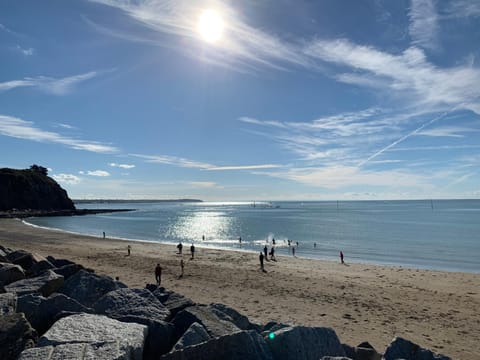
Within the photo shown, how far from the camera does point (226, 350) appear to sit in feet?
15.6

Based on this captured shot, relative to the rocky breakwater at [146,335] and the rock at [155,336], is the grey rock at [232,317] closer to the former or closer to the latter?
the rocky breakwater at [146,335]

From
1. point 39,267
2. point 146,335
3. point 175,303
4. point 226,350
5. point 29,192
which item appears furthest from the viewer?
point 29,192

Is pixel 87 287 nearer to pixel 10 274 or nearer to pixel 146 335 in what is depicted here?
pixel 10 274

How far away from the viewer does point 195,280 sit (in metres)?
20.8

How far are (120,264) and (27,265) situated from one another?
575 inches

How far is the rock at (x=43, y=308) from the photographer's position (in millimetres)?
6296

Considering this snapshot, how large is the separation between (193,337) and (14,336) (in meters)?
2.60

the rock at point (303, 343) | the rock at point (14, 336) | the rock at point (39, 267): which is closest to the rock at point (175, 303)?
the rock at point (303, 343)

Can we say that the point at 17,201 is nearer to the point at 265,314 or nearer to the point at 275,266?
the point at 275,266

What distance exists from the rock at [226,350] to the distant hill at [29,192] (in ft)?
441

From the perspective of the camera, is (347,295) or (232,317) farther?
(347,295)

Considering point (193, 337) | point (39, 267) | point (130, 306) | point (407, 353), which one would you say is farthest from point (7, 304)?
point (407, 353)

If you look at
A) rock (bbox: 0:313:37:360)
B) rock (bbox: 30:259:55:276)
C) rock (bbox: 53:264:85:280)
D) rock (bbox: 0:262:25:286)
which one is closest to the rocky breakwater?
rock (bbox: 0:313:37:360)

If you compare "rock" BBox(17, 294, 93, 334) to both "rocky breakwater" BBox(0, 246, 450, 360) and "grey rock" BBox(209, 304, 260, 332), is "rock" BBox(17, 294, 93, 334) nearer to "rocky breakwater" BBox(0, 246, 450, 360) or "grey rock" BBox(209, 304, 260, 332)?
"rocky breakwater" BBox(0, 246, 450, 360)
